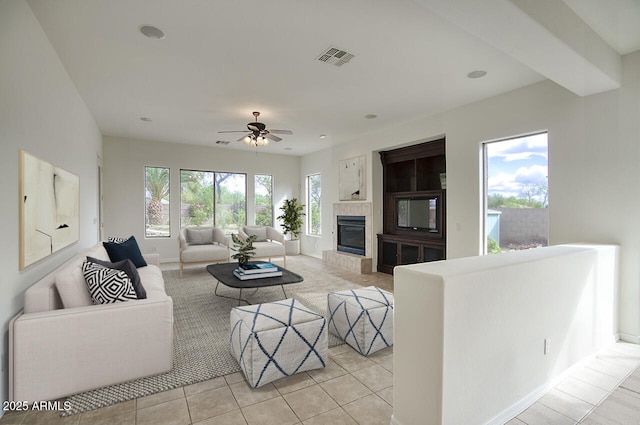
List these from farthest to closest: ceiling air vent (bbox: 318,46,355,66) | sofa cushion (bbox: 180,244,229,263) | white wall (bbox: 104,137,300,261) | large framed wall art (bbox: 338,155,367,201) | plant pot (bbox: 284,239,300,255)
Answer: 1. plant pot (bbox: 284,239,300,255)
2. white wall (bbox: 104,137,300,261)
3. large framed wall art (bbox: 338,155,367,201)
4. sofa cushion (bbox: 180,244,229,263)
5. ceiling air vent (bbox: 318,46,355,66)

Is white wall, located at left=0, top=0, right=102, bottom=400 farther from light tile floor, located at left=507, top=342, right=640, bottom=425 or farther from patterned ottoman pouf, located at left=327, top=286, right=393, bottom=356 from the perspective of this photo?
light tile floor, located at left=507, top=342, right=640, bottom=425

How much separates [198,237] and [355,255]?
3330mm

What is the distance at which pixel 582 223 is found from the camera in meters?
3.32

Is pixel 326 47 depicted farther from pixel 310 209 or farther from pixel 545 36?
pixel 310 209

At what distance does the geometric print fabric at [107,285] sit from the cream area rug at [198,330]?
61 centimetres

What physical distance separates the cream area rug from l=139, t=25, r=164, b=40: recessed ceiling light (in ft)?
9.05

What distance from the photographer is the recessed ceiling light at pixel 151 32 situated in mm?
2605

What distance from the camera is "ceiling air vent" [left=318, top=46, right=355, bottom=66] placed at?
→ 2.99m

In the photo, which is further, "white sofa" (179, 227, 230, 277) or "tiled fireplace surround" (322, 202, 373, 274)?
"tiled fireplace surround" (322, 202, 373, 274)

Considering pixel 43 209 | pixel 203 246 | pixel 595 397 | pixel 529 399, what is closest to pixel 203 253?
pixel 203 246

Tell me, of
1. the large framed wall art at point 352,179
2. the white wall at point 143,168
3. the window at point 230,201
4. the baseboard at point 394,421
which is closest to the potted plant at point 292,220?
the white wall at point 143,168

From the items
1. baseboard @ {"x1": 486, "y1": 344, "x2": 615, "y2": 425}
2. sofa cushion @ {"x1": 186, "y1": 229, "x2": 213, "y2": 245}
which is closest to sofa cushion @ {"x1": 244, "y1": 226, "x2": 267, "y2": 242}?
sofa cushion @ {"x1": 186, "y1": 229, "x2": 213, "y2": 245}

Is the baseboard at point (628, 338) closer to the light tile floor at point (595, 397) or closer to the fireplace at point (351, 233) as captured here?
the light tile floor at point (595, 397)

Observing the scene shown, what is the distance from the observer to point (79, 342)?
212 centimetres
